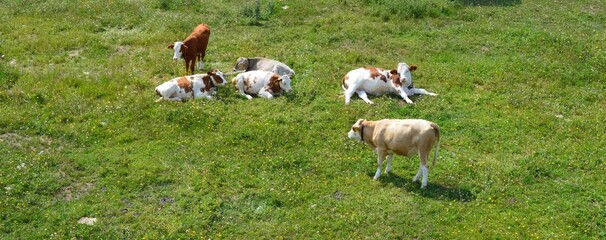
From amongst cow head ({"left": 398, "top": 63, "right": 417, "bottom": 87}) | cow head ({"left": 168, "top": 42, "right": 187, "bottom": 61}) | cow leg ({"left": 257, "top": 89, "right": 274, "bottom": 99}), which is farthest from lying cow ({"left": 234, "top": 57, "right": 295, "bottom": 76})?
cow head ({"left": 398, "top": 63, "right": 417, "bottom": 87})

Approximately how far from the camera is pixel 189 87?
56.2 feet

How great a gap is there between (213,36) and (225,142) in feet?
28.5

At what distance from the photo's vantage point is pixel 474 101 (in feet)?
56.2

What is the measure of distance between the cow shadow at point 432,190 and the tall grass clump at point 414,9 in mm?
12268

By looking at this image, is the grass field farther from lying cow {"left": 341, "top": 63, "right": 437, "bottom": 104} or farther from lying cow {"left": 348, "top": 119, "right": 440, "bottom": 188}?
lying cow {"left": 348, "top": 119, "right": 440, "bottom": 188}

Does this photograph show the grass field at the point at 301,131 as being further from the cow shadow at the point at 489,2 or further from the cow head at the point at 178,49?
the cow shadow at the point at 489,2

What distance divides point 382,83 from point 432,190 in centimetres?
539

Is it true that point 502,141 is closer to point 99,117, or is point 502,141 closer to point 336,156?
point 336,156

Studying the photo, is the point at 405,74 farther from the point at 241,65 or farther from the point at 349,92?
the point at 241,65

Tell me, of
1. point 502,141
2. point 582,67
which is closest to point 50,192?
point 502,141

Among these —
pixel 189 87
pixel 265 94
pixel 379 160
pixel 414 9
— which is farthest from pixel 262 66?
pixel 414 9

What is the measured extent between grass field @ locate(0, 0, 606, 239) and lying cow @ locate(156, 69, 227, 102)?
382 mm

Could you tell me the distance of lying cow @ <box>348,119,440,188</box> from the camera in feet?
40.9

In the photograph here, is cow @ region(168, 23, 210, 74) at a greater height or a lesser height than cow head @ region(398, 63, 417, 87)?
lesser
